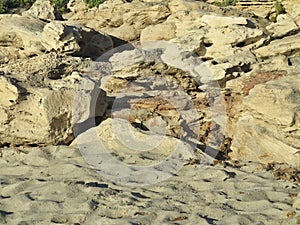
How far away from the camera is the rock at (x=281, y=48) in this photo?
34.0 feet

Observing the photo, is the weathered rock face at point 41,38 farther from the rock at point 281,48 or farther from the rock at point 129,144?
the rock at point 281,48

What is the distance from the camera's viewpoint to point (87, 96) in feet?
26.2

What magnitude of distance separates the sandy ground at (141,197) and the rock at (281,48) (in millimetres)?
4209

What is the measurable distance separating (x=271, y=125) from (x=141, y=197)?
3.05m

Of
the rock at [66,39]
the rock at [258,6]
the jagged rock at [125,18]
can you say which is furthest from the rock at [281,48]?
the rock at [258,6]

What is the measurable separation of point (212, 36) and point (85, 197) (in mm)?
6757

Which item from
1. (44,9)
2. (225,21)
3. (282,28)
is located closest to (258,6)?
(282,28)

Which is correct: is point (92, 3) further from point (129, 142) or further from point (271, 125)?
point (271, 125)

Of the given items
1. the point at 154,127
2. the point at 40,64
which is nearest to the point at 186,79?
the point at 154,127

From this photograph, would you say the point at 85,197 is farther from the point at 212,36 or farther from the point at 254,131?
the point at 212,36

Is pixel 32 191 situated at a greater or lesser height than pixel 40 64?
lesser

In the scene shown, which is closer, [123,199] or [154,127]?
[123,199]

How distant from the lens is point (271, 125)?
7555 mm

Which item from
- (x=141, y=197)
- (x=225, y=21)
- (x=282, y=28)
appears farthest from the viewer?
(x=282, y=28)
